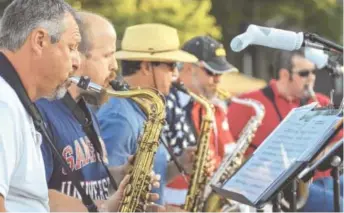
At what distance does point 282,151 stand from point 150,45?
177 centimetres

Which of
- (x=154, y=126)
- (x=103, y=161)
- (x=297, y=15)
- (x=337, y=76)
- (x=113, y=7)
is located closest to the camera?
(x=103, y=161)

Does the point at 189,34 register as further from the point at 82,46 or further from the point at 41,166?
the point at 41,166

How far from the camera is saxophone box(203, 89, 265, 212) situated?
550 centimetres

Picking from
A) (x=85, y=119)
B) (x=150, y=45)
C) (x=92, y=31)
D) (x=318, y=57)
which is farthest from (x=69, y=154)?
(x=318, y=57)

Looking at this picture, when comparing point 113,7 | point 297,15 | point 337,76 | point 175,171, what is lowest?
point 175,171

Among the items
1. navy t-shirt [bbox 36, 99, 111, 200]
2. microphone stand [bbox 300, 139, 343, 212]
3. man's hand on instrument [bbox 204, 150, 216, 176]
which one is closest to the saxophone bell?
man's hand on instrument [bbox 204, 150, 216, 176]

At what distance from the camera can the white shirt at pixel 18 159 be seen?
2.49m

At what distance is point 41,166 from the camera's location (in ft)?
8.79

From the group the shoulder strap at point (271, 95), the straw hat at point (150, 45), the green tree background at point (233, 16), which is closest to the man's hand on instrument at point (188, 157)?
the straw hat at point (150, 45)

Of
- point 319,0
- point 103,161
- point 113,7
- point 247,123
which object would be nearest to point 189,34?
point 113,7

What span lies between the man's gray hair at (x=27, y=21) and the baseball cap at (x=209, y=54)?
3504 mm

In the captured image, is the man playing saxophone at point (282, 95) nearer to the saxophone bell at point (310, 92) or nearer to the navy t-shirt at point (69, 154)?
the saxophone bell at point (310, 92)

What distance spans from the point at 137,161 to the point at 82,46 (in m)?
0.63

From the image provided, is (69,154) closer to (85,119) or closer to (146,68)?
(85,119)
